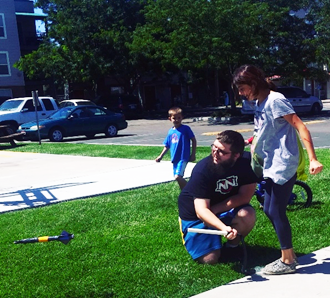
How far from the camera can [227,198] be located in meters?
4.38

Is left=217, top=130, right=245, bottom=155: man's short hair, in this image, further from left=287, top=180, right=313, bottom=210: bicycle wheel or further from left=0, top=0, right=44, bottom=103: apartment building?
left=0, top=0, right=44, bottom=103: apartment building

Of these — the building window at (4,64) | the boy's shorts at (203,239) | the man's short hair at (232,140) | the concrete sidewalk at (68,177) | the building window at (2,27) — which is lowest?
the concrete sidewalk at (68,177)

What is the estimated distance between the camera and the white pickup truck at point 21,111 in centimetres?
2084

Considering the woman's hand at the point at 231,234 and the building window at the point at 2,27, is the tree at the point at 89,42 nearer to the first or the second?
the building window at the point at 2,27

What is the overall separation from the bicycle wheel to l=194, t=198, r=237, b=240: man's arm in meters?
2.32

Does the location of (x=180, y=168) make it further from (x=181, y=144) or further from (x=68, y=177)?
(x=68, y=177)

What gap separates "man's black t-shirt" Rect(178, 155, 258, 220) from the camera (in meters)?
4.22

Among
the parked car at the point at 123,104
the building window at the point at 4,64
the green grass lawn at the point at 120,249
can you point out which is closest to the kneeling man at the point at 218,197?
the green grass lawn at the point at 120,249

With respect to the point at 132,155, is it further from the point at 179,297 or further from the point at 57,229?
the point at 179,297

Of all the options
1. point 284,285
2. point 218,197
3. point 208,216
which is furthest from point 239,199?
point 284,285

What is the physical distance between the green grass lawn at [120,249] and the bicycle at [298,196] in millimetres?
122

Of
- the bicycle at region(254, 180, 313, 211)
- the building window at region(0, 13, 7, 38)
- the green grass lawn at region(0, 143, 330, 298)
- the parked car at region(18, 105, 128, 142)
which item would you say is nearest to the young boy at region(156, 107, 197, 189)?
the green grass lawn at region(0, 143, 330, 298)

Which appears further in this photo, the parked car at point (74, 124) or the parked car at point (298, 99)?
the parked car at point (298, 99)

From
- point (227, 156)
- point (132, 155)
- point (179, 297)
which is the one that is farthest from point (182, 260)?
point (132, 155)
